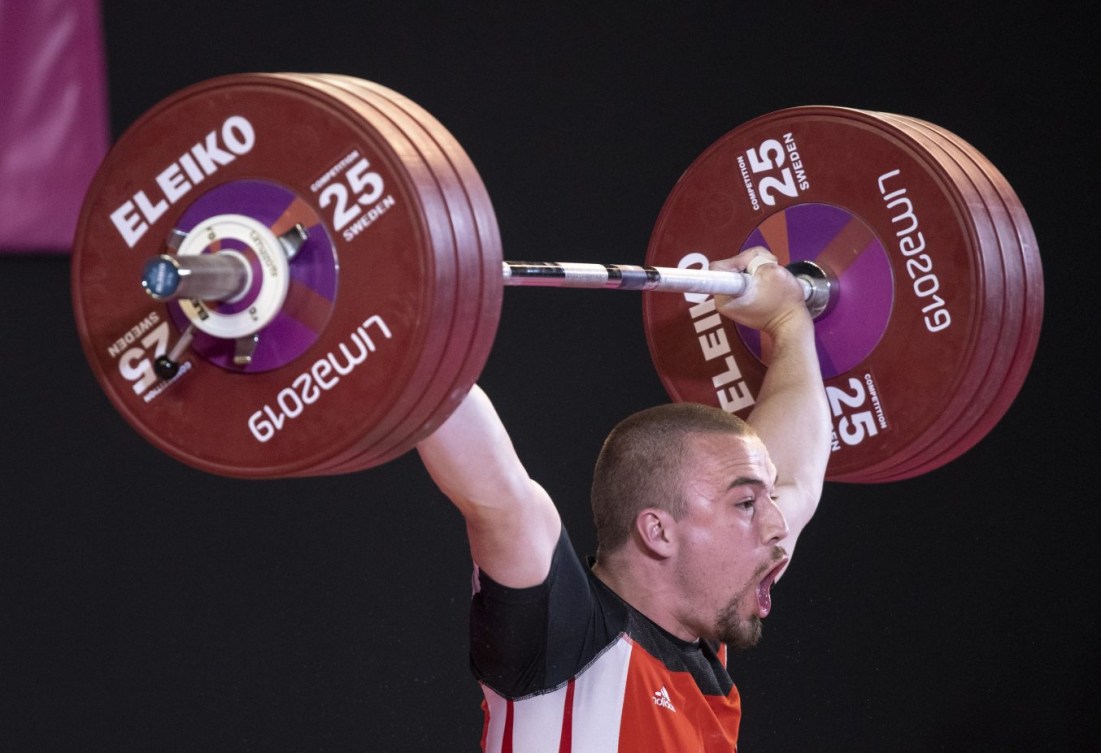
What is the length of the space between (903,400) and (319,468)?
1179 mm

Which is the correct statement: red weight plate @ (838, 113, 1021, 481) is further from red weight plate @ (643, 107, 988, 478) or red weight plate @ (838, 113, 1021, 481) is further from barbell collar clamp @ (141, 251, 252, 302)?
barbell collar clamp @ (141, 251, 252, 302)

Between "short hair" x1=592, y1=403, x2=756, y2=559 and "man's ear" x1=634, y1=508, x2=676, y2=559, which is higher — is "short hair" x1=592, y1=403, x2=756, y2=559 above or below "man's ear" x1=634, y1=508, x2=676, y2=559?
above

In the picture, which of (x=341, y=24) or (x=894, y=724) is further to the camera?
(x=894, y=724)

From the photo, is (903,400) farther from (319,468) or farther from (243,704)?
(243,704)

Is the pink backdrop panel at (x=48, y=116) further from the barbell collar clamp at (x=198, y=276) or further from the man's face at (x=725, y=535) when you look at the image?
the man's face at (x=725, y=535)

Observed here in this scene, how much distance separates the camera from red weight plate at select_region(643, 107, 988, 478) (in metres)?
2.31

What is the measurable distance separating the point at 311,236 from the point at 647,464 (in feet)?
2.74

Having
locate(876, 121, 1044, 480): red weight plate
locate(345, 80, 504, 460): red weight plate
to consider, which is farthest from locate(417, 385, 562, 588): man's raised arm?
locate(876, 121, 1044, 480): red weight plate

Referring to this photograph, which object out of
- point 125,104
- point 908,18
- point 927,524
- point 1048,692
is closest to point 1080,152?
point 908,18

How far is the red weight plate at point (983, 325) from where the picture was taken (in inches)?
89.4

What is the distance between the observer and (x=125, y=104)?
108 inches

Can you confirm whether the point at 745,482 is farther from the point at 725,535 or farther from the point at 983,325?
the point at 983,325

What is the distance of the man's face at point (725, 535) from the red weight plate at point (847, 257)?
288 millimetres

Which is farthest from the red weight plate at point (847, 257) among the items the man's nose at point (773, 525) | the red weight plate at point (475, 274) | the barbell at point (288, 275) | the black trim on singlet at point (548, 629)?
the red weight plate at point (475, 274)
